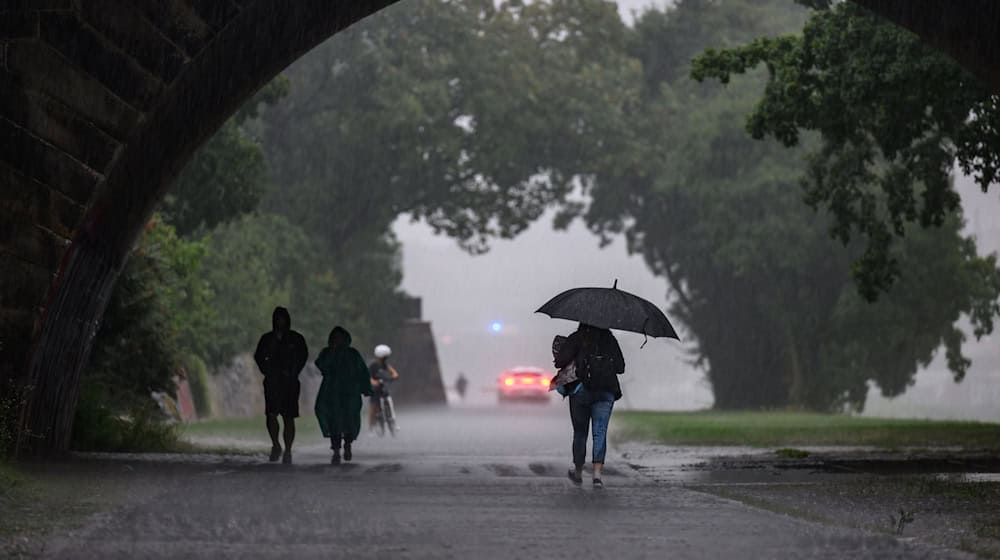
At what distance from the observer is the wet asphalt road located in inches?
426

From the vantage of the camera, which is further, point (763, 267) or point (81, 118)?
point (763, 267)

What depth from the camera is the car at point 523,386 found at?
68688mm

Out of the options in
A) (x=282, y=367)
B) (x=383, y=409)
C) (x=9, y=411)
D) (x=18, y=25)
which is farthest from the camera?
(x=383, y=409)

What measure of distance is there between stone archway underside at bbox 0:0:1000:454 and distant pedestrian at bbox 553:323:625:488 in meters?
4.23

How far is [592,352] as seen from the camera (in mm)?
17062

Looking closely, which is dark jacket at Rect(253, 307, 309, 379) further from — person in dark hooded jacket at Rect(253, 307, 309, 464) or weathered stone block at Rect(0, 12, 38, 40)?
weathered stone block at Rect(0, 12, 38, 40)

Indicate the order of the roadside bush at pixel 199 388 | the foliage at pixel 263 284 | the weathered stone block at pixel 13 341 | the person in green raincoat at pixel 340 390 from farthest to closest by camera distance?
1. the foliage at pixel 263 284
2. the roadside bush at pixel 199 388
3. the person in green raincoat at pixel 340 390
4. the weathered stone block at pixel 13 341

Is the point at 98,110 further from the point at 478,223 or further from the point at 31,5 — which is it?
the point at 478,223

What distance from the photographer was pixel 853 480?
57.4 ft

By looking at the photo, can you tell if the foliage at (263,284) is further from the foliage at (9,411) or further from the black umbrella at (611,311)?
the black umbrella at (611,311)

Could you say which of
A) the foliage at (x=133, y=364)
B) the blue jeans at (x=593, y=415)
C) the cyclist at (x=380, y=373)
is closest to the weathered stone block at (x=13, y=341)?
the blue jeans at (x=593, y=415)

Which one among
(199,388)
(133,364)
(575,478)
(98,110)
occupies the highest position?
(98,110)

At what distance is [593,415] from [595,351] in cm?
62

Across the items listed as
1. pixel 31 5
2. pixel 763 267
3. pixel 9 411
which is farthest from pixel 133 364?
pixel 763 267
